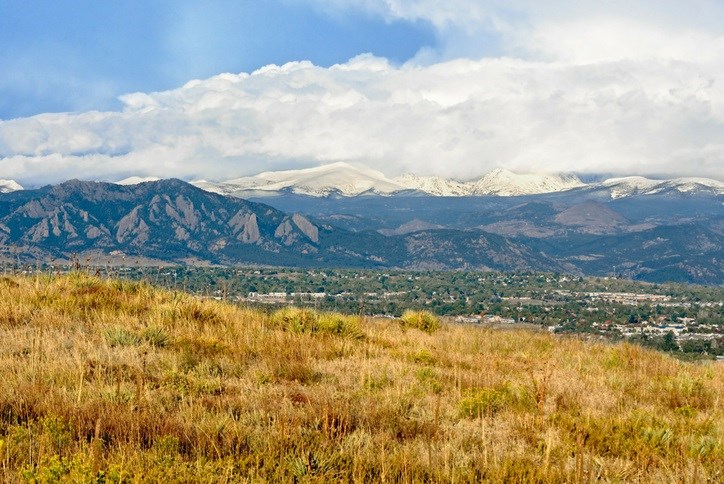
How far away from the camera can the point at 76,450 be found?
20.5 feet

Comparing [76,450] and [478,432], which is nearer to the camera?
[76,450]

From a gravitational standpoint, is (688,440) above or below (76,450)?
below

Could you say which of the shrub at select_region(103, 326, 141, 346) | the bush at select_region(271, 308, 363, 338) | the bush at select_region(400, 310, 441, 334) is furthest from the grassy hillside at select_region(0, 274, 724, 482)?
the bush at select_region(400, 310, 441, 334)

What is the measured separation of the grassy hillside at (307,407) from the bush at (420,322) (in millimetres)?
4627

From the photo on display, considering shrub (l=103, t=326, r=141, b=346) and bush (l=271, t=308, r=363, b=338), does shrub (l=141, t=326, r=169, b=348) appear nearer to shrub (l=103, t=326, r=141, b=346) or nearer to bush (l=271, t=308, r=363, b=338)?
shrub (l=103, t=326, r=141, b=346)

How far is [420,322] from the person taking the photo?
20.9m

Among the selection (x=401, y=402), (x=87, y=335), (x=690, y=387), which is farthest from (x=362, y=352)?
(x=690, y=387)

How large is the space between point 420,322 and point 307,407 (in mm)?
12597

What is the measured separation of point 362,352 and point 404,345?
2348 mm

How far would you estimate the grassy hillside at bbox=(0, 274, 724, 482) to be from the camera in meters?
6.48

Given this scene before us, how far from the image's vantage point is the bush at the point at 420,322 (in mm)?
20625

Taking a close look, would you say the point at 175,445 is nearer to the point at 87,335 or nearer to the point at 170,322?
the point at 87,335

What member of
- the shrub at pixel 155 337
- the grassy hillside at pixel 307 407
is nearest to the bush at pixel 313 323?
the grassy hillside at pixel 307 407

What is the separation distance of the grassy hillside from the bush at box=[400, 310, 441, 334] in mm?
4627
